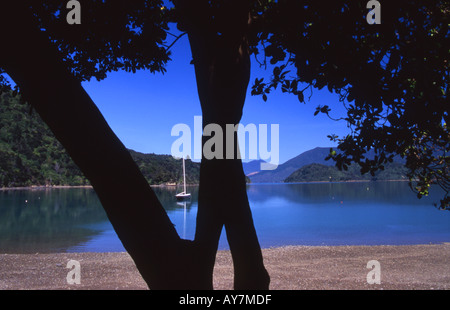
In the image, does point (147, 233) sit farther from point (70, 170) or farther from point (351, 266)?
point (70, 170)

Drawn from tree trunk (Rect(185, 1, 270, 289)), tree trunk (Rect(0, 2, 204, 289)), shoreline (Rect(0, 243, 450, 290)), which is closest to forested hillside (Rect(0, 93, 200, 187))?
shoreline (Rect(0, 243, 450, 290))

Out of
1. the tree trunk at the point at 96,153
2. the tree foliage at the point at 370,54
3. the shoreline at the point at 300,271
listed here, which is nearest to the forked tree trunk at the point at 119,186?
the tree trunk at the point at 96,153

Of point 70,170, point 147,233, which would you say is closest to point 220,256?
point 147,233

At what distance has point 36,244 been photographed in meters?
26.3

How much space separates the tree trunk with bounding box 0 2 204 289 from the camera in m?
2.21

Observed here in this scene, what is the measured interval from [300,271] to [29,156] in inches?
5467

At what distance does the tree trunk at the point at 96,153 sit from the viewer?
86.9 inches

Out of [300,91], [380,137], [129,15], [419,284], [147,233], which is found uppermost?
[129,15]

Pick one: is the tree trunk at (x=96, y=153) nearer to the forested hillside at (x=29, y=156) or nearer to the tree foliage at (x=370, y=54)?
the tree foliage at (x=370, y=54)

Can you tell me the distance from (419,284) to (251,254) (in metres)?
11.3

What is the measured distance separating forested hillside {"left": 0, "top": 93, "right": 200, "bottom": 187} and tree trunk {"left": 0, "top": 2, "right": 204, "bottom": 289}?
131 metres

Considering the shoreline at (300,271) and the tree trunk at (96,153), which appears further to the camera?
the shoreline at (300,271)

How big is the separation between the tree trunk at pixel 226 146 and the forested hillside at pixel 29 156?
13092 centimetres

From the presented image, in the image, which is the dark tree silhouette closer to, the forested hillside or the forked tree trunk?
the forked tree trunk
